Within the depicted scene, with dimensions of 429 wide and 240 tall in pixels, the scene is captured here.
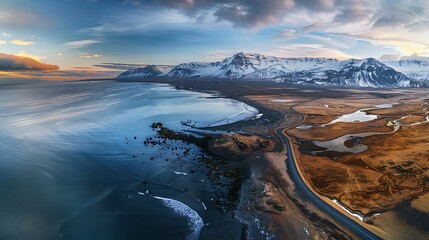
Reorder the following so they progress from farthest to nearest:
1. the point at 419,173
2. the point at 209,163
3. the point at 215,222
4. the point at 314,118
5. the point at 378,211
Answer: the point at 314,118
the point at 209,163
the point at 419,173
the point at 378,211
the point at 215,222

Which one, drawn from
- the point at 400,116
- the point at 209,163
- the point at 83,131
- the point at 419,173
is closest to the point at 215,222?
the point at 209,163

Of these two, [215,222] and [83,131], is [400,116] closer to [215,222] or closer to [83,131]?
[215,222]

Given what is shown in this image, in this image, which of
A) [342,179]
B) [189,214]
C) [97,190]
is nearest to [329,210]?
[342,179]

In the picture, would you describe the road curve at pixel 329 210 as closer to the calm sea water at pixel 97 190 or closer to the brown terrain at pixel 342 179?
the brown terrain at pixel 342 179

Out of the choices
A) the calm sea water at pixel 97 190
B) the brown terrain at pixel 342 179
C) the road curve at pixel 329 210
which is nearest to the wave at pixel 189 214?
the calm sea water at pixel 97 190

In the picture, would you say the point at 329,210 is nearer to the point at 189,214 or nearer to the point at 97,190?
the point at 189,214

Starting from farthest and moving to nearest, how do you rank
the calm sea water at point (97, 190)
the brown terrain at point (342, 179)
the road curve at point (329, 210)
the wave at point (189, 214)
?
1. the brown terrain at point (342, 179)
2. the calm sea water at point (97, 190)
3. the road curve at point (329, 210)
4. the wave at point (189, 214)

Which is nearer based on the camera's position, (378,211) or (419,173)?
(378,211)

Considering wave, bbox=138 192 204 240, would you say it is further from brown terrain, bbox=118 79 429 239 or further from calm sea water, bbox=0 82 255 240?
brown terrain, bbox=118 79 429 239

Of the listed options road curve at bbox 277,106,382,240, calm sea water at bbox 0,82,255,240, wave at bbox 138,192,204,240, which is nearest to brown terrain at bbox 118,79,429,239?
road curve at bbox 277,106,382,240

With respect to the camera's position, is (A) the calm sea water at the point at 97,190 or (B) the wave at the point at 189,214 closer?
(B) the wave at the point at 189,214

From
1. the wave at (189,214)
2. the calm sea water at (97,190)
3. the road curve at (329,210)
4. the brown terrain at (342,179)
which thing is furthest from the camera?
the brown terrain at (342,179)
